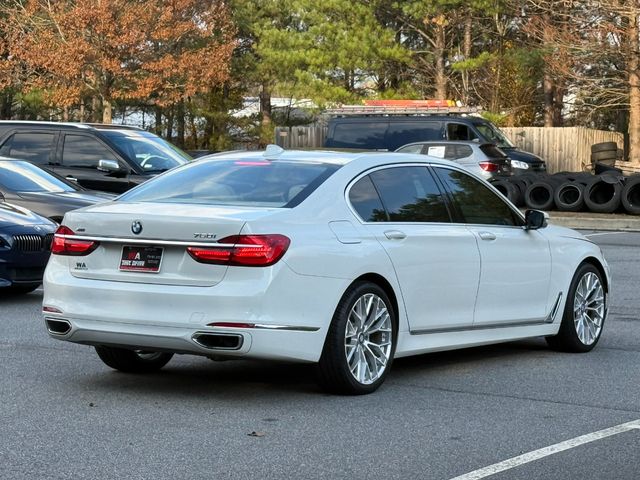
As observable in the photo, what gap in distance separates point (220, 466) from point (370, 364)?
214cm

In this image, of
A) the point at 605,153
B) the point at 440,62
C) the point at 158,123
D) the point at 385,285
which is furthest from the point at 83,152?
the point at 158,123

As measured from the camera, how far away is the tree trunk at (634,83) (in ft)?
114

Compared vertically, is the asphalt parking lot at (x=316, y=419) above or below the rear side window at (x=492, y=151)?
below

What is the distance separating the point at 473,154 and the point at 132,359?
22024 mm

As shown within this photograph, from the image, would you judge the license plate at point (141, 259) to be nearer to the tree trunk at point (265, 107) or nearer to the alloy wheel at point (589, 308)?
the alloy wheel at point (589, 308)

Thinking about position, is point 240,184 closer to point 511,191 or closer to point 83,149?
point 83,149

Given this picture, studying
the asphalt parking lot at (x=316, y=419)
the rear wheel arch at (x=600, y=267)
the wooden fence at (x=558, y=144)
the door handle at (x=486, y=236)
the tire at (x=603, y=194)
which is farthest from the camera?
the wooden fence at (x=558, y=144)

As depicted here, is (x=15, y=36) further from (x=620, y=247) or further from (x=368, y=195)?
(x=368, y=195)

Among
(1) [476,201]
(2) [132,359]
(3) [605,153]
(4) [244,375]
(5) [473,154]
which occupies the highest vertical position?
(3) [605,153]

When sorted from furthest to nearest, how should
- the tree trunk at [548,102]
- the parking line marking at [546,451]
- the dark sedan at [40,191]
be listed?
the tree trunk at [548,102]
the dark sedan at [40,191]
the parking line marking at [546,451]

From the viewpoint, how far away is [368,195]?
823 centimetres

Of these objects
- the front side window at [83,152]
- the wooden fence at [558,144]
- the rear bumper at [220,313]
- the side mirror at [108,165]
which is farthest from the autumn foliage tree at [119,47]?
the rear bumper at [220,313]

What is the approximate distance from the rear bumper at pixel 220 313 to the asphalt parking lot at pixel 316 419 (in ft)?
1.20

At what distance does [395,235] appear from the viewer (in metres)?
8.13
